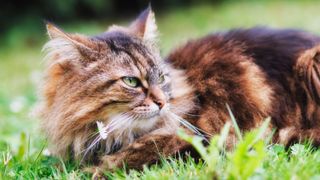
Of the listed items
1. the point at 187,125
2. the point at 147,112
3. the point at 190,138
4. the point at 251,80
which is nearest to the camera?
the point at 190,138

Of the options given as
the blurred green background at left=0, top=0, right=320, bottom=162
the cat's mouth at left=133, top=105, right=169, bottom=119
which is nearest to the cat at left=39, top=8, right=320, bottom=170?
the cat's mouth at left=133, top=105, right=169, bottom=119

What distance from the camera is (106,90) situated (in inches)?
115

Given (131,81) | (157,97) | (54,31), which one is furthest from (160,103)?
(54,31)

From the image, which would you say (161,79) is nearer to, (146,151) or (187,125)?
(187,125)

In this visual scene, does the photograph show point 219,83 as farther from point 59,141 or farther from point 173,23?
point 173,23

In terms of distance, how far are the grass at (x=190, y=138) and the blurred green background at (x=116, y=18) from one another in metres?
0.02

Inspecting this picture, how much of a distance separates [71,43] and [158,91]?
0.56 m

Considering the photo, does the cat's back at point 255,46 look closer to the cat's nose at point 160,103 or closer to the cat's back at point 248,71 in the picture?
the cat's back at point 248,71

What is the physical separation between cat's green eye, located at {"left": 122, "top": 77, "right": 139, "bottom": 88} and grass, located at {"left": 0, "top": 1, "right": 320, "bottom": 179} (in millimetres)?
469

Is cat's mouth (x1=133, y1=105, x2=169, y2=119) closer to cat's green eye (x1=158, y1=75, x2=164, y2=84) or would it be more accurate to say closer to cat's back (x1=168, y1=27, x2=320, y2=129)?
cat's green eye (x1=158, y1=75, x2=164, y2=84)

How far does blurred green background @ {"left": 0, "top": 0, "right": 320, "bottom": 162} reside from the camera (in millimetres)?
8945

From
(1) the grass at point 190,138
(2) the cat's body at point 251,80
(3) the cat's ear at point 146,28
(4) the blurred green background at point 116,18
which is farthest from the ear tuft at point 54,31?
A: (4) the blurred green background at point 116,18

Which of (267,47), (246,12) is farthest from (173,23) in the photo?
(267,47)

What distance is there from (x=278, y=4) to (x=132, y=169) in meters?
8.25
